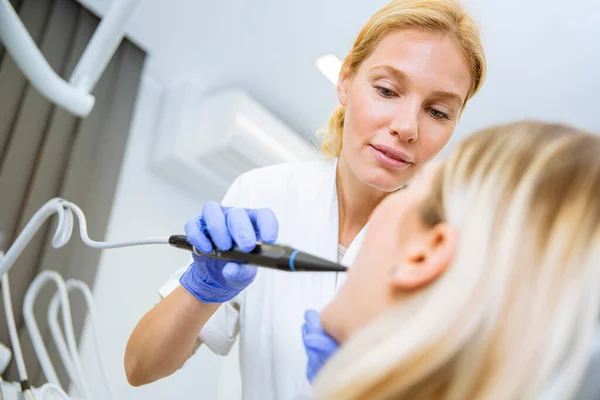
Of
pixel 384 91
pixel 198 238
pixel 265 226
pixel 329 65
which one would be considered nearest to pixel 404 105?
pixel 384 91

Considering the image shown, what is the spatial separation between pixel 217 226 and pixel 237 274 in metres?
0.09

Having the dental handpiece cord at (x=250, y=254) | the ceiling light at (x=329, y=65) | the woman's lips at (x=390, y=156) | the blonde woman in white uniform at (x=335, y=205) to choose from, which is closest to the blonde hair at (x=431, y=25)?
the blonde woman in white uniform at (x=335, y=205)

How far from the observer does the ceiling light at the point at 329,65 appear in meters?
2.29

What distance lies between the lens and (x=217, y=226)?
80 centimetres

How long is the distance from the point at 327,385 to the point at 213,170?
2.13 meters

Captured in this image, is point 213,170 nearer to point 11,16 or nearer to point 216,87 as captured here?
point 216,87

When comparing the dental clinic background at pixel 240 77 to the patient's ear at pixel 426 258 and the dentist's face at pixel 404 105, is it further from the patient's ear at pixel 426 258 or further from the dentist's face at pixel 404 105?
the patient's ear at pixel 426 258

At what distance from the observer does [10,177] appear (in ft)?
5.80

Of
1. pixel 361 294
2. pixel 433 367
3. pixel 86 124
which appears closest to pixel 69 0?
pixel 86 124

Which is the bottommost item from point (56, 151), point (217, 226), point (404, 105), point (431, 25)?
point (56, 151)

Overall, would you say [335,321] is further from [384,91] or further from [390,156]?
[384,91]

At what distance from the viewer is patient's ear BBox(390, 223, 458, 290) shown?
0.46 meters

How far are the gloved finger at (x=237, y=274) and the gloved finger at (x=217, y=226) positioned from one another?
47 millimetres

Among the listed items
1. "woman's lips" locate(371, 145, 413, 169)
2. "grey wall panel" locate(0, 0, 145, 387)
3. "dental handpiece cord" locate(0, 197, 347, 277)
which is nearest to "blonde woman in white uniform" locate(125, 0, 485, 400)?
"woman's lips" locate(371, 145, 413, 169)
